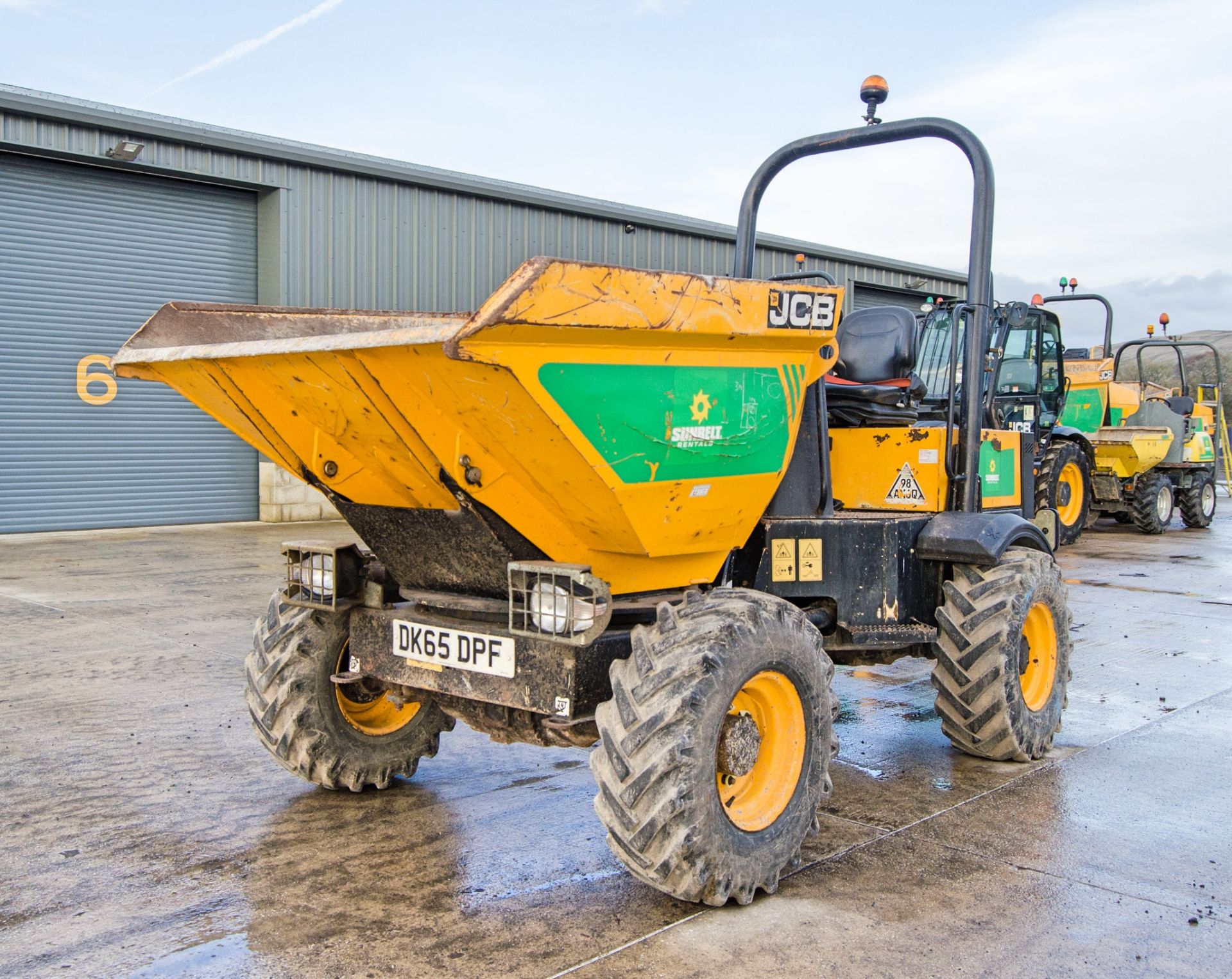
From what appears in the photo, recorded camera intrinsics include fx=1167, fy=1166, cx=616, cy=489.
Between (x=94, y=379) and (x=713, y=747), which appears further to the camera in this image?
(x=94, y=379)

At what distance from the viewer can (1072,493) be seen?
50.4 feet

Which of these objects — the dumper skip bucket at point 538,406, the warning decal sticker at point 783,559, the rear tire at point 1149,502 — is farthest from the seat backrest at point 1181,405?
the dumper skip bucket at point 538,406

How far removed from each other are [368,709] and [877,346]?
9.20 ft

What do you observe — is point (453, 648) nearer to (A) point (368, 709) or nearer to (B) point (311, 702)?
(B) point (311, 702)

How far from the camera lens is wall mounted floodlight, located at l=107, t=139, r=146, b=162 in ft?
47.9

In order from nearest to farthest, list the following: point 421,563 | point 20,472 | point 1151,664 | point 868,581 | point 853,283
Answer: point 421,563 → point 868,581 → point 1151,664 → point 20,472 → point 853,283

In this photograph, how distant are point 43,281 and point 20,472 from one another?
8.07ft

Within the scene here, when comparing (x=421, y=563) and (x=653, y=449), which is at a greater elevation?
(x=653, y=449)

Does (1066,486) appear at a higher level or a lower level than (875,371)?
lower

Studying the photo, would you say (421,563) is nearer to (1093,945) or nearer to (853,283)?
(1093,945)

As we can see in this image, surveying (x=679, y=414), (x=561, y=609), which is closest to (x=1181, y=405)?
(x=679, y=414)

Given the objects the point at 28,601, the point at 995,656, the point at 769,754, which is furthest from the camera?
the point at 28,601

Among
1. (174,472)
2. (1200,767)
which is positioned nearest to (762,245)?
(174,472)

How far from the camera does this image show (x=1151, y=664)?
7410 mm
